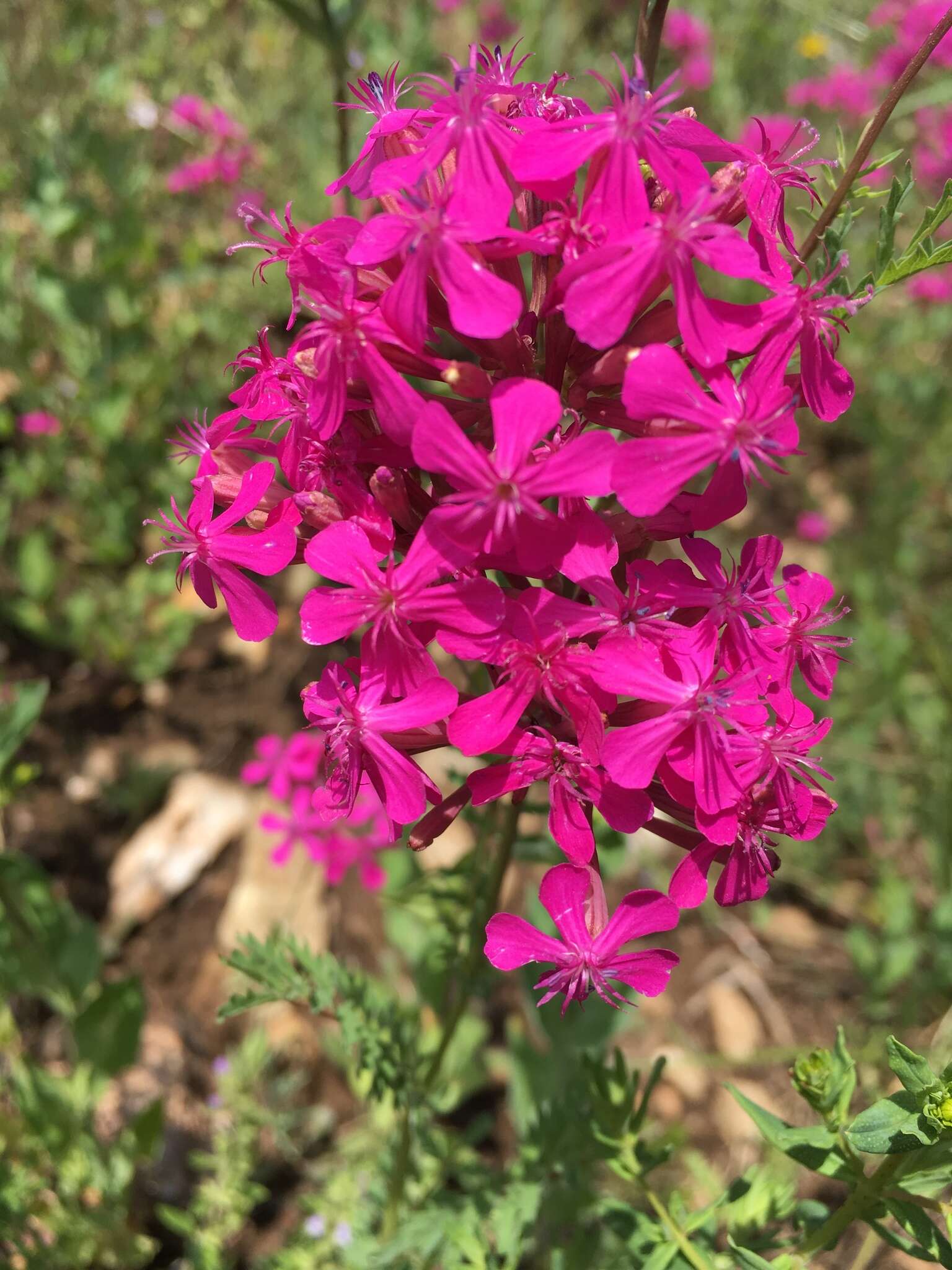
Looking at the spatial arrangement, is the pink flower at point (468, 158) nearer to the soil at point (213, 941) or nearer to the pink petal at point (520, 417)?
the pink petal at point (520, 417)

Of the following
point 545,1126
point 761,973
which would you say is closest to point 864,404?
point 761,973

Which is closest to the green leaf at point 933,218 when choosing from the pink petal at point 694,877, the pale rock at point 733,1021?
the pink petal at point 694,877

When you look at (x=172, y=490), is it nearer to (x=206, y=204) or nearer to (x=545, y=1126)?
(x=206, y=204)

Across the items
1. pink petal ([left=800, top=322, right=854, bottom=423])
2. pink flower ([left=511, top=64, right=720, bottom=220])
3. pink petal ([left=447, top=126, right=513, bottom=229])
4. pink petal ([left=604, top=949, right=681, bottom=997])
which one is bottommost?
pink petal ([left=604, top=949, right=681, bottom=997])

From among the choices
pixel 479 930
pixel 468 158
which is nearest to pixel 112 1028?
pixel 479 930

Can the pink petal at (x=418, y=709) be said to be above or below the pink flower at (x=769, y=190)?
below

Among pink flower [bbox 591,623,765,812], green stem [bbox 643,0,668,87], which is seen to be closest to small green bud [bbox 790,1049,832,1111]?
pink flower [bbox 591,623,765,812]

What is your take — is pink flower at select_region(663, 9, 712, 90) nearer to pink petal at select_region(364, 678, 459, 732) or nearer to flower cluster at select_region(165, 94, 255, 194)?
flower cluster at select_region(165, 94, 255, 194)

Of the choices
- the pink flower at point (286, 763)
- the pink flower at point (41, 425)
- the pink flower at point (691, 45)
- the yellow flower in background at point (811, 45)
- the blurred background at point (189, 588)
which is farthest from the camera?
the yellow flower in background at point (811, 45)
